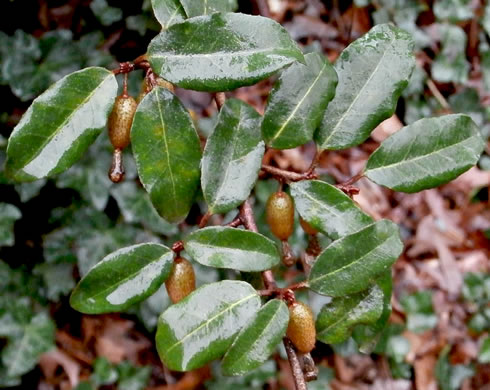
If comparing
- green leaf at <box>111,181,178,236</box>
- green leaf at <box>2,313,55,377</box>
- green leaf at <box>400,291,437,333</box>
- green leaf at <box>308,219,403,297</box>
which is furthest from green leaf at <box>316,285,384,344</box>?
green leaf at <box>400,291,437,333</box>

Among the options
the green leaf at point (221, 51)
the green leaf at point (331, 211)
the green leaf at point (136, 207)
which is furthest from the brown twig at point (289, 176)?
the green leaf at point (136, 207)

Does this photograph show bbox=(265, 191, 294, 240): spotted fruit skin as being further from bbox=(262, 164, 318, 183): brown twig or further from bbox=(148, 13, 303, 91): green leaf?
bbox=(148, 13, 303, 91): green leaf

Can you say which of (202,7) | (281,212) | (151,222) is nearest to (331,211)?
(281,212)

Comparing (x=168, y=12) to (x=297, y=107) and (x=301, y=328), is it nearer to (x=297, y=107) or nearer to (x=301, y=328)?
(x=297, y=107)

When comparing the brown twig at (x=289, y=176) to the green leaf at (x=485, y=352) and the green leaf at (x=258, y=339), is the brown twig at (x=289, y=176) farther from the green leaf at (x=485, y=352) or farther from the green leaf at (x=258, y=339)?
the green leaf at (x=485, y=352)

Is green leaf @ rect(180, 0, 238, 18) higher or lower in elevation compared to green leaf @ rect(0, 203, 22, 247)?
higher
